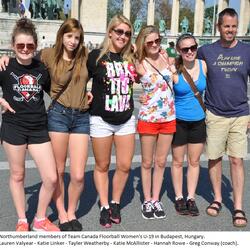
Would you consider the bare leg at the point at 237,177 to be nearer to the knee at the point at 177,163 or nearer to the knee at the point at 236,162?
the knee at the point at 236,162

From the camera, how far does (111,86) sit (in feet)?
14.2

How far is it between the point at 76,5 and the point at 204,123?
152 feet

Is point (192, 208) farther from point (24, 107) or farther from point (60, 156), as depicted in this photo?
point (24, 107)

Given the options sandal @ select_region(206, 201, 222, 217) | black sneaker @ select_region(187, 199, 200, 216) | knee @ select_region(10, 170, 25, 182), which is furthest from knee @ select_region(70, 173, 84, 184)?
sandal @ select_region(206, 201, 222, 217)

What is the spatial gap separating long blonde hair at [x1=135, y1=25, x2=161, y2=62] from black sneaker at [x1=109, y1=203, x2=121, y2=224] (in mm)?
1581

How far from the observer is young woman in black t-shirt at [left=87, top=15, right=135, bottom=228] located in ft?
14.2

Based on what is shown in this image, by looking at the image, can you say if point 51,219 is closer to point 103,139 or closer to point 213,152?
point 103,139

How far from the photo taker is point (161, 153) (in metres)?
4.87

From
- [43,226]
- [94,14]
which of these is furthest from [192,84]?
[94,14]

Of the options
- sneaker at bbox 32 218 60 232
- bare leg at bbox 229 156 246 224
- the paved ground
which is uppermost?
bare leg at bbox 229 156 246 224

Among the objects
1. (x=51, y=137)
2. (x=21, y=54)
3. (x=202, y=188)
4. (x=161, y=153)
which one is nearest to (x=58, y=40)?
(x=21, y=54)

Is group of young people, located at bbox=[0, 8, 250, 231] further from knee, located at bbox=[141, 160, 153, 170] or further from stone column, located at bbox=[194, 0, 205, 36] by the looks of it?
stone column, located at bbox=[194, 0, 205, 36]

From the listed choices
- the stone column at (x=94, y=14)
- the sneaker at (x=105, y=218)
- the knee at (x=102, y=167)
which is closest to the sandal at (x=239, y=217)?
the sneaker at (x=105, y=218)
